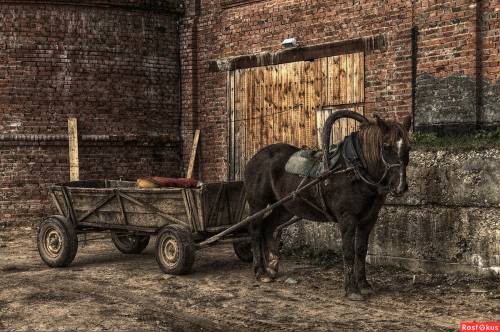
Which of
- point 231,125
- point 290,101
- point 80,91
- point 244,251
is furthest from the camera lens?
point 80,91

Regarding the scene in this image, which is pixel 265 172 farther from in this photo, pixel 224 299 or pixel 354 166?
pixel 224 299

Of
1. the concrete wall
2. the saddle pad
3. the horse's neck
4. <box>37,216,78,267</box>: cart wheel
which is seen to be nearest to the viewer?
the horse's neck

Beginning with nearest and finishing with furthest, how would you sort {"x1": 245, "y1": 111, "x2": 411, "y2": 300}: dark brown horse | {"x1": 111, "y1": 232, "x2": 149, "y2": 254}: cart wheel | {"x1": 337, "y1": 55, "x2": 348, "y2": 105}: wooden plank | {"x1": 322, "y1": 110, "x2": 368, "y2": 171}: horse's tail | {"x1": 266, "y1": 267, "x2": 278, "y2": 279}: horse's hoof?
{"x1": 245, "y1": 111, "x2": 411, "y2": 300}: dark brown horse, {"x1": 322, "y1": 110, "x2": 368, "y2": 171}: horse's tail, {"x1": 266, "y1": 267, "x2": 278, "y2": 279}: horse's hoof, {"x1": 111, "y1": 232, "x2": 149, "y2": 254}: cart wheel, {"x1": 337, "y1": 55, "x2": 348, "y2": 105}: wooden plank

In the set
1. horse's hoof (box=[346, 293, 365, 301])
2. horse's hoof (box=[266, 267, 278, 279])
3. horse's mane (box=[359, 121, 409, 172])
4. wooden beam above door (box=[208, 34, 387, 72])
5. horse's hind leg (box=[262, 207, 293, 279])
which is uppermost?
wooden beam above door (box=[208, 34, 387, 72])

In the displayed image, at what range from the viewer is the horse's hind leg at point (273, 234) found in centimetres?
874

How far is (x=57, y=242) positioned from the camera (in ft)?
32.1

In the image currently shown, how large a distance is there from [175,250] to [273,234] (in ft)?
4.17

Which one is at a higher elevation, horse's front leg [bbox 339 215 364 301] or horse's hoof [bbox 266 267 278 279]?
horse's front leg [bbox 339 215 364 301]

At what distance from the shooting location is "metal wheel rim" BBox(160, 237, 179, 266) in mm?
8680

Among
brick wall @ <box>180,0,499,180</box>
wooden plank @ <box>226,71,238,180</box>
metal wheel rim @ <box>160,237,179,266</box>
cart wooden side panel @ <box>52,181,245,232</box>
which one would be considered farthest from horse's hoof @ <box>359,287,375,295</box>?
wooden plank @ <box>226,71,238,180</box>

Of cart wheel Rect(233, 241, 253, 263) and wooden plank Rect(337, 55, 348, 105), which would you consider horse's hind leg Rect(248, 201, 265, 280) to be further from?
wooden plank Rect(337, 55, 348, 105)

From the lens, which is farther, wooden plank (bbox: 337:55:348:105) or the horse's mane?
wooden plank (bbox: 337:55:348:105)

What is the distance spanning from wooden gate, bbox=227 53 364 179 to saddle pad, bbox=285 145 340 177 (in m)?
2.83

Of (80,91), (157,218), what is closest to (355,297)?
(157,218)
